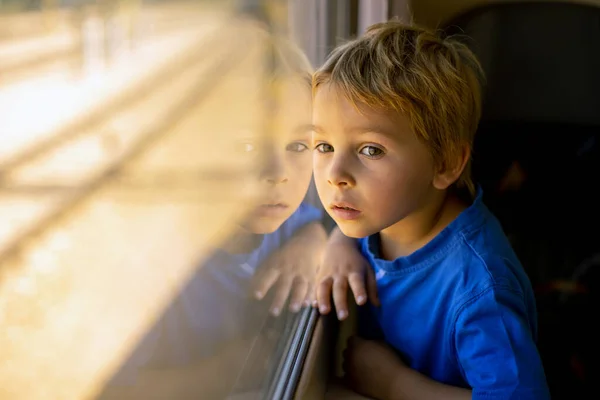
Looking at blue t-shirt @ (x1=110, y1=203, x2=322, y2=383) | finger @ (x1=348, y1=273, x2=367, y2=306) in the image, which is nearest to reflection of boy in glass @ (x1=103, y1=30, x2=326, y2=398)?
blue t-shirt @ (x1=110, y1=203, x2=322, y2=383)

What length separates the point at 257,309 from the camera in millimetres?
798

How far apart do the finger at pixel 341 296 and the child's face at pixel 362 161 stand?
13 cm

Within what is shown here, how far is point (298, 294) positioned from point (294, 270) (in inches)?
1.3

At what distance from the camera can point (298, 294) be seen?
2.85ft

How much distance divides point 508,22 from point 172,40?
29.9 inches

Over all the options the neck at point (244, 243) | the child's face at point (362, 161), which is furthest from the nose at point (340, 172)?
the neck at point (244, 243)

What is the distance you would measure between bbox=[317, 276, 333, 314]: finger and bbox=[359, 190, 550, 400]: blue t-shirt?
0.07 metres

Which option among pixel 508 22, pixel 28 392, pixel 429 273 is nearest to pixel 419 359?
pixel 429 273

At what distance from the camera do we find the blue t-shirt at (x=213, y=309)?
68 centimetres

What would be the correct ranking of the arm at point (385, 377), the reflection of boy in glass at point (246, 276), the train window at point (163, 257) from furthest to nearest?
the arm at point (385, 377), the reflection of boy in glass at point (246, 276), the train window at point (163, 257)

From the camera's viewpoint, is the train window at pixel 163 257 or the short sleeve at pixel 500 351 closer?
the train window at pixel 163 257

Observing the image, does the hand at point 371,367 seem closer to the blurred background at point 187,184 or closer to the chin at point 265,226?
the blurred background at point 187,184

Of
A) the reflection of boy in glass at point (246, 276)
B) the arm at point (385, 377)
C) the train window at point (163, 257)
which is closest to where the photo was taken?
the train window at point (163, 257)

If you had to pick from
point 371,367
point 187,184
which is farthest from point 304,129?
point 187,184
